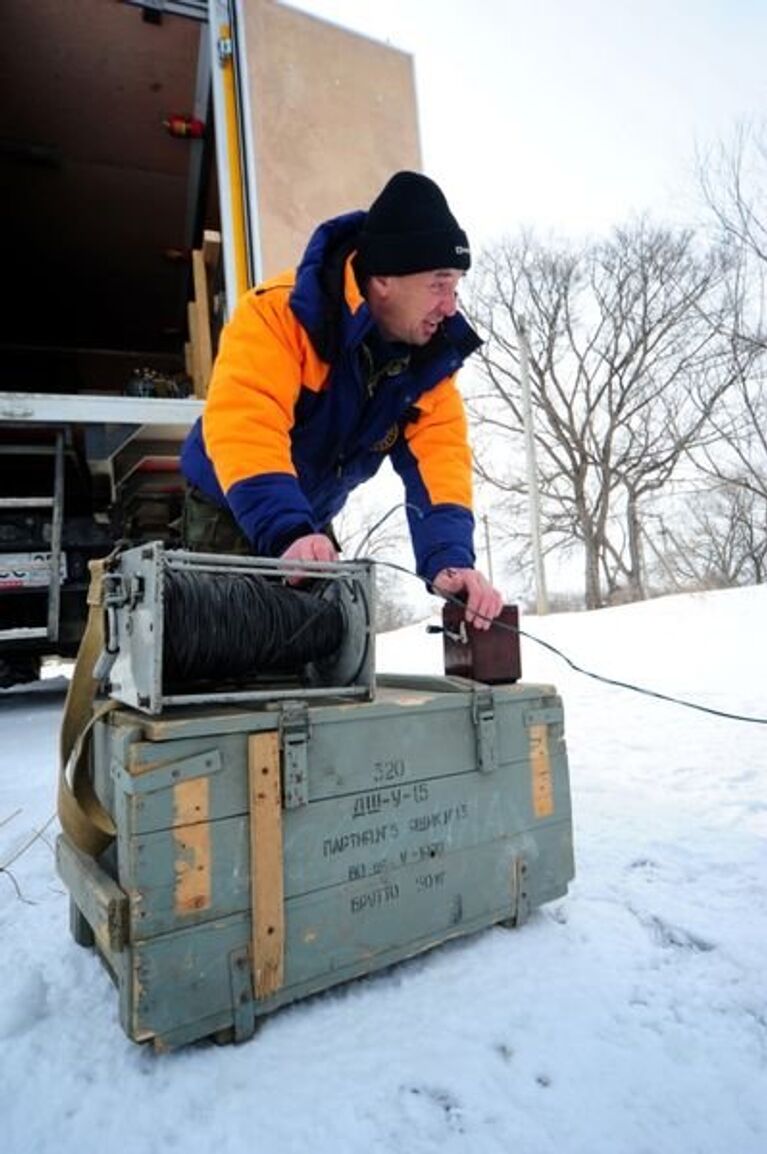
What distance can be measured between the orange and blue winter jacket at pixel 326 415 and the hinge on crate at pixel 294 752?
440 millimetres

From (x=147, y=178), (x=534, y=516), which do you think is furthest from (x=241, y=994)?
(x=534, y=516)

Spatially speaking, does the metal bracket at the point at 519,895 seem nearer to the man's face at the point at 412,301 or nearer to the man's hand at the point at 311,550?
the man's hand at the point at 311,550

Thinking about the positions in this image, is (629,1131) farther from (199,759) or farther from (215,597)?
(215,597)

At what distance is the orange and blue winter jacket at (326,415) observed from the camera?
172 cm

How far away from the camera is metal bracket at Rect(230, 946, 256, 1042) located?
127 cm

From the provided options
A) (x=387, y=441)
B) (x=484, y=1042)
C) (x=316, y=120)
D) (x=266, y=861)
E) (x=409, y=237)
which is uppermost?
(x=316, y=120)

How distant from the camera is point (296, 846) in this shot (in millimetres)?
1355

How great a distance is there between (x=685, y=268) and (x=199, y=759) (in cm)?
2188

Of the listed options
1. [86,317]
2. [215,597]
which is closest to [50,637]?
[215,597]

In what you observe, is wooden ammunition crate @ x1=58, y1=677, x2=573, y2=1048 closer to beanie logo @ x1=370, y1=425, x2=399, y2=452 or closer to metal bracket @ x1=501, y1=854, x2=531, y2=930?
metal bracket @ x1=501, y1=854, x2=531, y2=930

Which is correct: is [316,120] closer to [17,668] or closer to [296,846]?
[296,846]

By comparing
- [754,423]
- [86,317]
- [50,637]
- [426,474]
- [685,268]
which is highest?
[685,268]

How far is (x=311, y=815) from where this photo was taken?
1371 mm

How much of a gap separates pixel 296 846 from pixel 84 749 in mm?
509
